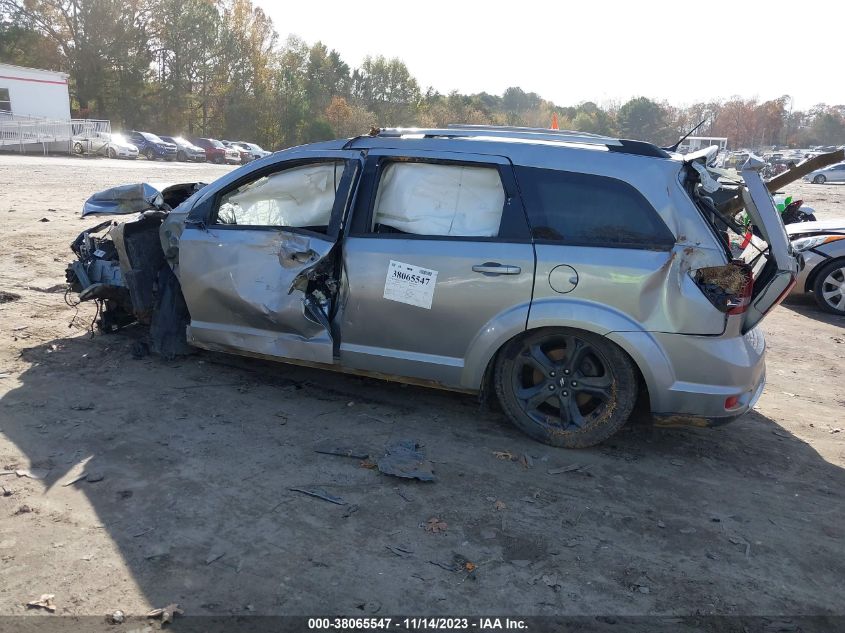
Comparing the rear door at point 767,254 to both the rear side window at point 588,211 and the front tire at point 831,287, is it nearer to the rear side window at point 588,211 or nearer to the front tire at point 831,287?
the rear side window at point 588,211

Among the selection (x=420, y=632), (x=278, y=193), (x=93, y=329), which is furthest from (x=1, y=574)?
(x=93, y=329)

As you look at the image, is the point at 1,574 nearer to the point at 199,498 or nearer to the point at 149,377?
the point at 199,498

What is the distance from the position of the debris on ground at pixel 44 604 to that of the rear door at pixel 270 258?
2.25m

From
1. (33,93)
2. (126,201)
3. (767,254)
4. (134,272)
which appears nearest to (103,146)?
(33,93)

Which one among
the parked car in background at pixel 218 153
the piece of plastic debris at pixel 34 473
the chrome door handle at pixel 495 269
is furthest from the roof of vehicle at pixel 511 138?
the parked car in background at pixel 218 153

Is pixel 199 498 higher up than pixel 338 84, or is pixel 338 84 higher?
pixel 338 84

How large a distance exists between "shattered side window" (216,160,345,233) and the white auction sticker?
2.20 ft

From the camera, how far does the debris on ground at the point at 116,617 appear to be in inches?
105

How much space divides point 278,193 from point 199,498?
91.1 inches

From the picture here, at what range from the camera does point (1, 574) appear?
2.89m

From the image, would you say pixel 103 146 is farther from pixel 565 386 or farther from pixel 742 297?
pixel 742 297

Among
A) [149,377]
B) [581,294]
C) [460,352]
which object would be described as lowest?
[149,377]

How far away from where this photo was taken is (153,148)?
38.4 metres

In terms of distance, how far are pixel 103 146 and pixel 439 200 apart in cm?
3628
